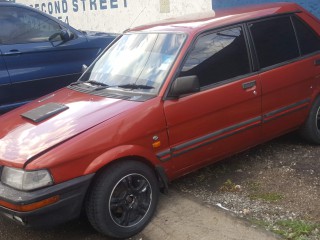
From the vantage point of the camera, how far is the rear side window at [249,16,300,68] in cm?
429

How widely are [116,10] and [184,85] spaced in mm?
7126

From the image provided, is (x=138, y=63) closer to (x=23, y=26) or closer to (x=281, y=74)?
(x=281, y=74)

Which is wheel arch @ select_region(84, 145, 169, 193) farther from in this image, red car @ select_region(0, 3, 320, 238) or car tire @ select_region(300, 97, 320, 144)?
car tire @ select_region(300, 97, 320, 144)

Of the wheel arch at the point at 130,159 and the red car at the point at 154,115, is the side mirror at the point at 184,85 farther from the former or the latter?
the wheel arch at the point at 130,159

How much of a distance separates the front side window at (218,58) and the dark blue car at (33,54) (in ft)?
9.12

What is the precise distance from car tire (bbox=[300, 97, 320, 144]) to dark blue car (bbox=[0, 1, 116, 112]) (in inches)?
127

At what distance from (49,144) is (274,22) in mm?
2639

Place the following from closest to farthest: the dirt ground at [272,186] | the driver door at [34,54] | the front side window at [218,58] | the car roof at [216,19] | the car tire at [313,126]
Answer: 1. the dirt ground at [272,186]
2. the front side window at [218,58]
3. the car roof at [216,19]
4. the car tire at [313,126]
5. the driver door at [34,54]

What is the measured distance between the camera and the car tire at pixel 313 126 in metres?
4.76

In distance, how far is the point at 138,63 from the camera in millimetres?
4031

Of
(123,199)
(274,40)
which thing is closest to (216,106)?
(274,40)

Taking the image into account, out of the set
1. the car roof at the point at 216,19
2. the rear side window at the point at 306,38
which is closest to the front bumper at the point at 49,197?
the car roof at the point at 216,19

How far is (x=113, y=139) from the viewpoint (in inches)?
130

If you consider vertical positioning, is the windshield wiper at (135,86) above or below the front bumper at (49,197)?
above
